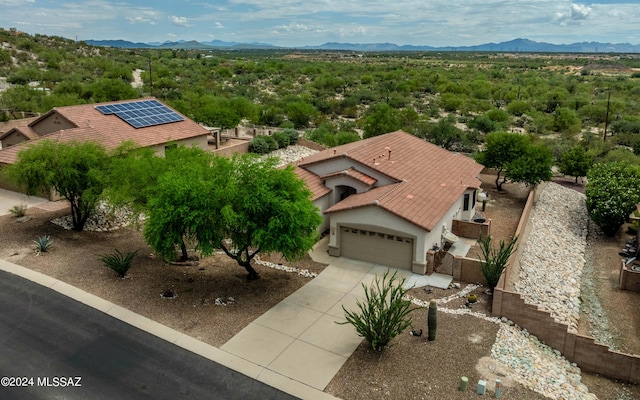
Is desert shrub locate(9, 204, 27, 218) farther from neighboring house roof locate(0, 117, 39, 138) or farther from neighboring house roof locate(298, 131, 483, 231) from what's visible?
neighboring house roof locate(0, 117, 39, 138)

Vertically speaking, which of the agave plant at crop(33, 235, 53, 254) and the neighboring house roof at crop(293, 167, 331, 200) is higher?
the neighboring house roof at crop(293, 167, 331, 200)

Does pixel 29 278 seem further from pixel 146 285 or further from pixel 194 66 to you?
pixel 194 66

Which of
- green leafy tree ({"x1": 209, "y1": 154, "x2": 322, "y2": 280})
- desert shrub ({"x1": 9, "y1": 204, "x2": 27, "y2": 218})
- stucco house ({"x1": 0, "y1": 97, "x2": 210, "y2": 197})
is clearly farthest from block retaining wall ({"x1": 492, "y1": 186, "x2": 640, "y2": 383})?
desert shrub ({"x1": 9, "y1": 204, "x2": 27, "y2": 218})

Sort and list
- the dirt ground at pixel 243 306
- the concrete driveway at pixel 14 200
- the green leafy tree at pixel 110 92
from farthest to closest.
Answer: the green leafy tree at pixel 110 92
the concrete driveway at pixel 14 200
the dirt ground at pixel 243 306

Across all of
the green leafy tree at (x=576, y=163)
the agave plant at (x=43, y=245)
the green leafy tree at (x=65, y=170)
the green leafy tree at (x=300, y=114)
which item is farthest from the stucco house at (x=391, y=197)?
the green leafy tree at (x=300, y=114)

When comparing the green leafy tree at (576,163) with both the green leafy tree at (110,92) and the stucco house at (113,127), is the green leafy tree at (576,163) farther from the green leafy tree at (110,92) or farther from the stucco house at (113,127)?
the green leafy tree at (110,92)

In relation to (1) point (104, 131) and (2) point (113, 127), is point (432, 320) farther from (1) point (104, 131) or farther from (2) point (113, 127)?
(2) point (113, 127)

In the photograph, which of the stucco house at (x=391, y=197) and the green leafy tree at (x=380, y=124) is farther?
the green leafy tree at (x=380, y=124)
